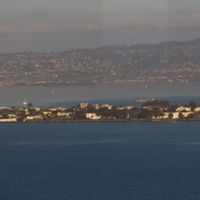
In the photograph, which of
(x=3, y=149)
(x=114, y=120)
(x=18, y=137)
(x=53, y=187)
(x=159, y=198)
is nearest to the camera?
(x=159, y=198)

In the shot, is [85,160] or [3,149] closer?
[85,160]

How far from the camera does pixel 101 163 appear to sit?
1895 inches

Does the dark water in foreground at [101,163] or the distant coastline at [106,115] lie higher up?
the distant coastline at [106,115]

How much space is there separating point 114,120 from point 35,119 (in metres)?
9.48

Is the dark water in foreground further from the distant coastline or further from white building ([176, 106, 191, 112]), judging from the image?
white building ([176, 106, 191, 112])

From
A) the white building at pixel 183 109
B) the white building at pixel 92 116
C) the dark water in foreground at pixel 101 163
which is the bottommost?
the dark water in foreground at pixel 101 163

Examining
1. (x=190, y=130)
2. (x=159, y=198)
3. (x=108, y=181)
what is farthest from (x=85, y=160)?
(x=190, y=130)

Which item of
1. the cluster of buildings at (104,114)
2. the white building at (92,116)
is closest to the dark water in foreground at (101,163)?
the cluster of buildings at (104,114)

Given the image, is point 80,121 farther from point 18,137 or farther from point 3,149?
point 3,149

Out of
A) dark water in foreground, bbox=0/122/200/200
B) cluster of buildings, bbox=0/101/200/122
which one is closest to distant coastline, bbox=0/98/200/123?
cluster of buildings, bbox=0/101/200/122

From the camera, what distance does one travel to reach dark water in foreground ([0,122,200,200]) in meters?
39.0

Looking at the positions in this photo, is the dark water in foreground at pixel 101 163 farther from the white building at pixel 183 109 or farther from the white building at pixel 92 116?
the white building at pixel 183 109

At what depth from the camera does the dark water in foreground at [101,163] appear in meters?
39.0

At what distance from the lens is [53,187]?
40.2 m
